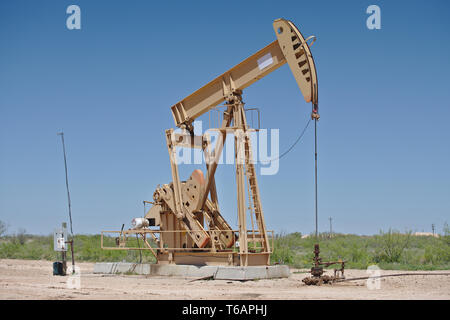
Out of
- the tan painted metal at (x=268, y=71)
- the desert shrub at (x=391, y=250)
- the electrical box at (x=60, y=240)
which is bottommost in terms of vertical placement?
the desert shrub at (x=391, y=250)

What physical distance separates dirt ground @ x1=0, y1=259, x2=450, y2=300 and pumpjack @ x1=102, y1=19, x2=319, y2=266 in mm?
1079

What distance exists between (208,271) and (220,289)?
90.9 inches

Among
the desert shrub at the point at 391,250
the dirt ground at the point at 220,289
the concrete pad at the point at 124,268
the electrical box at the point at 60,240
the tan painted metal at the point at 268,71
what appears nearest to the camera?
the dirt ground at the point at 220,289

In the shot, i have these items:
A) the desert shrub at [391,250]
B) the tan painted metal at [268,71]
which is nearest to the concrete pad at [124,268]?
the tan painted metal at [268,71]

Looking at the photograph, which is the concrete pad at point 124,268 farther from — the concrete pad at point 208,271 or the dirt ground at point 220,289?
the dirt ground at point 220,289

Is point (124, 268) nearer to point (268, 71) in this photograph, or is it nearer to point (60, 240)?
point (60, 240)

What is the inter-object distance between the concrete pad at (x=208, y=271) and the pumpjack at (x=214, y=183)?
35 cm

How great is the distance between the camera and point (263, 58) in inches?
539

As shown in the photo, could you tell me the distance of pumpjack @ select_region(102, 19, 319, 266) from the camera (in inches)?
521

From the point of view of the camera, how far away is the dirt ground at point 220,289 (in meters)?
9.83
